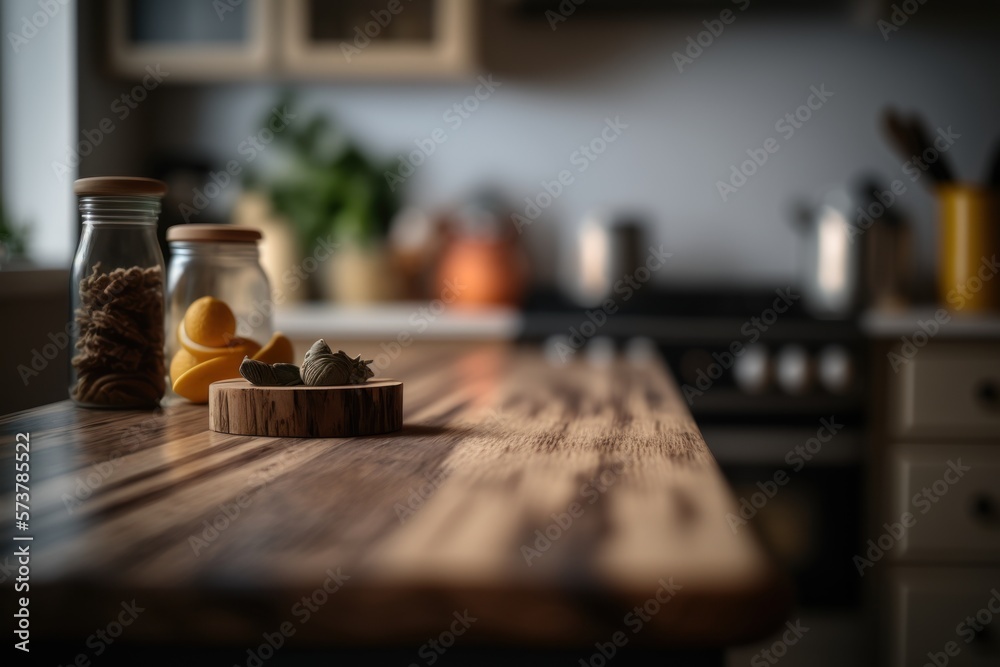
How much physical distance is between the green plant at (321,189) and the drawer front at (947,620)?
1.64m

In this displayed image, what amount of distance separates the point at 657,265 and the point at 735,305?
1.52ft

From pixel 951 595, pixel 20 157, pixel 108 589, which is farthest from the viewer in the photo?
pixel 20 157

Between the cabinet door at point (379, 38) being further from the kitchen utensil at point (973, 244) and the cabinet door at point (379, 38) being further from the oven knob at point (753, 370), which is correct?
the kitchen utensil at point (973, 244)

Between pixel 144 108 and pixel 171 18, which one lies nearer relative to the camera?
pixel 171 18

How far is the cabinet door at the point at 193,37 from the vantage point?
249 cm

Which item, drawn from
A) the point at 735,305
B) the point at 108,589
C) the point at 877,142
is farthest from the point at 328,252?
the point at 108,589

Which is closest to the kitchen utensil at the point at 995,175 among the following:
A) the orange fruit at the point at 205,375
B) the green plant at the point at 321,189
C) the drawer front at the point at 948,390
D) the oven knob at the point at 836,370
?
the drawer front at the point at 948,390

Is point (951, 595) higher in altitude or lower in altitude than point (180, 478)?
lower

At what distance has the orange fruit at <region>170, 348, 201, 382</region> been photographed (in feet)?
3.21

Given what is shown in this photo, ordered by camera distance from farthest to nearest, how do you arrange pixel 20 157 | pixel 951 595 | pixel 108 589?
pixel 20 157 → pixel 951 595 → pixel 108 589

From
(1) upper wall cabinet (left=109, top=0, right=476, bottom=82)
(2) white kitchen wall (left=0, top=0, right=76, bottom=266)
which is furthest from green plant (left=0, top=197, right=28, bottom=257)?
(1) upper wall cabinet (left=109, top=0, right=476, bottom=82)

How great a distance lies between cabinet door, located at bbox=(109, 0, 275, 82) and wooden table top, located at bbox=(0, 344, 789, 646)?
6.34ft

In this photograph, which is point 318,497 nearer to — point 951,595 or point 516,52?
point 951,595

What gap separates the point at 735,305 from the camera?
92.7 inches
